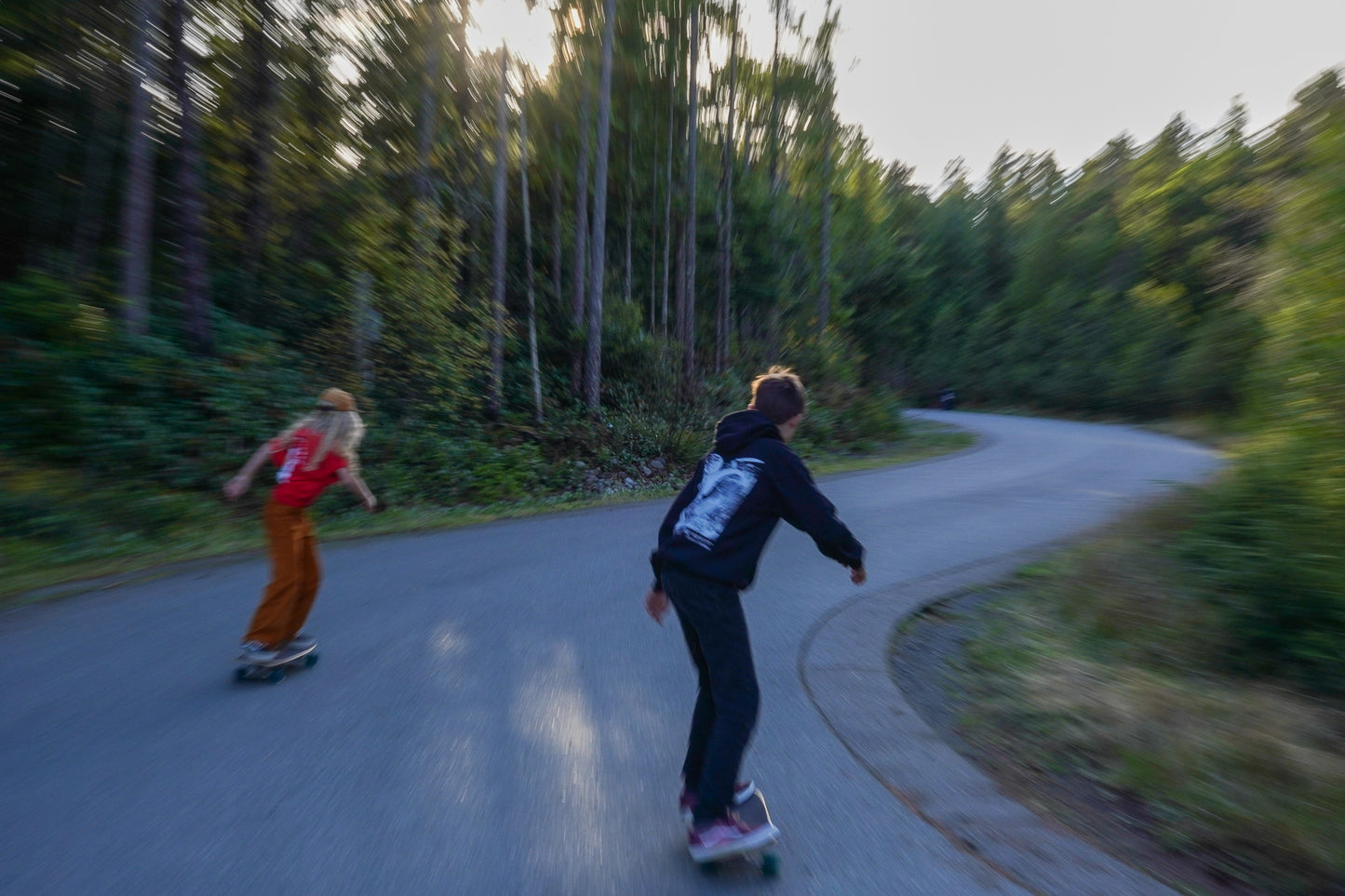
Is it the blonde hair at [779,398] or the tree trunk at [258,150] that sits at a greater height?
the tree trunk at [258,150]

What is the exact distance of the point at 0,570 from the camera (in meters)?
8.04

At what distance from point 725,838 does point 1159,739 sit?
242cm

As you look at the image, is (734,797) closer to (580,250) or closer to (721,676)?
(721,676)

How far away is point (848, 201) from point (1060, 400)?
15.0 metres

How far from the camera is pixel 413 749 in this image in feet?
13.9

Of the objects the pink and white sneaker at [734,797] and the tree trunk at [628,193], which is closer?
the pink and white sneaker at [734,797]

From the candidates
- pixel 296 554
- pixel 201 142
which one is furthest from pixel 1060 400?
pixel 296 554

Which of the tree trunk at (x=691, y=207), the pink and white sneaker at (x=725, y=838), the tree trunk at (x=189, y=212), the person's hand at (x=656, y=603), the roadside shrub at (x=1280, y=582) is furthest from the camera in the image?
the tree trunk at (x=691, y=207)

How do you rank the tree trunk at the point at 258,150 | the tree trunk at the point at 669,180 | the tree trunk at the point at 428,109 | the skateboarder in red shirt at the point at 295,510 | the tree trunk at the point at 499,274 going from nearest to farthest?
the skateboarder in red shirt at the point at 295,510 < the tree trunk at the point at 258,150 < the tree trunk at the point at 428,109 < the tree trunk at the point at 499,274 < the tree trunk at the point at 669,180

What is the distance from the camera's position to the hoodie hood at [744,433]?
131 inches

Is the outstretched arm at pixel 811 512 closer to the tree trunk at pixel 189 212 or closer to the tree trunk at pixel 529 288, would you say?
the tree trunk at pixel 189 212

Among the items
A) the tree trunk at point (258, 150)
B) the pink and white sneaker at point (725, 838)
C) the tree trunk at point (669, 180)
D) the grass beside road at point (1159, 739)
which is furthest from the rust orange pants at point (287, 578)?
the tree trunk at point (669, 180)

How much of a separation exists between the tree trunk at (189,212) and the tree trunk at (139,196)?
1.47 feet

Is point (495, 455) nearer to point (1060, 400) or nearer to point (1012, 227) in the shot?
point (1060, 400)
